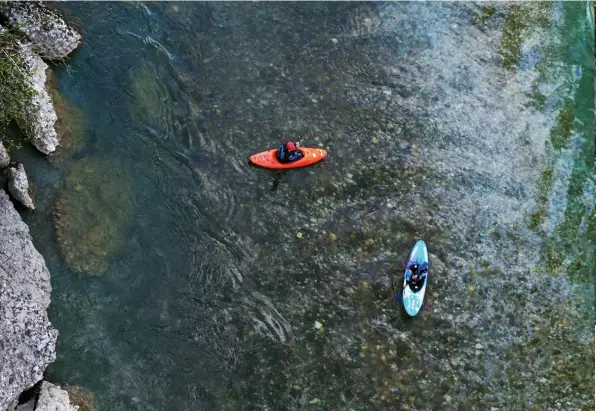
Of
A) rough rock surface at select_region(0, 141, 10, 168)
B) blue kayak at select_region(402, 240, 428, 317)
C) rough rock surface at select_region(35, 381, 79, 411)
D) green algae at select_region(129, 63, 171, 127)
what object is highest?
green algae at select_region(129, 63, 171, 127)

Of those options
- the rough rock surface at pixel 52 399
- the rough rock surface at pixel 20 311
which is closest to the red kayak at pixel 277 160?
the rough rock surface at pixel 20 311

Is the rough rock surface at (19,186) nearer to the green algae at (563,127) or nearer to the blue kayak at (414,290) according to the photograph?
the blue kayak at (414,290)

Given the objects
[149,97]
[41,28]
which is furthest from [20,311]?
[41,28]

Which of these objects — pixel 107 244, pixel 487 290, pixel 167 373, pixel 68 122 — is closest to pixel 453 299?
pixel 487 290

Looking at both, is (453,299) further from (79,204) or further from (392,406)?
(79,204)

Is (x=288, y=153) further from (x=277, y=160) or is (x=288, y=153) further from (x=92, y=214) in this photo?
(x=92, y=214)

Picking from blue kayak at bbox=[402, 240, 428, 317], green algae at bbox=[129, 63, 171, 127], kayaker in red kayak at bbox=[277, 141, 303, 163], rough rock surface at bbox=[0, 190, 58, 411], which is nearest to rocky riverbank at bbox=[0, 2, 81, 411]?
rough rock surface at bbox=[0, 190, 58, 411]

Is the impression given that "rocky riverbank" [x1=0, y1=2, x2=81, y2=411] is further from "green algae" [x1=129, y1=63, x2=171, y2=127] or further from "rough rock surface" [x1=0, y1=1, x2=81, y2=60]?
"green algae" [x1=129, y1=63, x2=171, y2=127]
